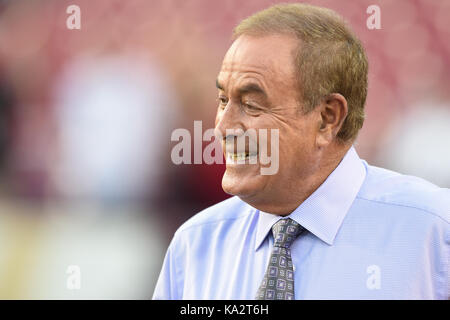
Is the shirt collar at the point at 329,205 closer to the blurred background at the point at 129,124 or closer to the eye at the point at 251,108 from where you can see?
the eye at the point at 251,108

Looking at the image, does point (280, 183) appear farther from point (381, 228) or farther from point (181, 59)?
point (181, 59)

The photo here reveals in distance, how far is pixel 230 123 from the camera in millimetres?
1459

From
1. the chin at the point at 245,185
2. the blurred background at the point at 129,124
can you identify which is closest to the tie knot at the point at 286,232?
the chin at the point at 245,185

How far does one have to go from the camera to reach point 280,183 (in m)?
1.48

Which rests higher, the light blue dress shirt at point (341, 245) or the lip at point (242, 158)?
the lip at point (242, 158)

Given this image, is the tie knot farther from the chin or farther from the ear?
the ear

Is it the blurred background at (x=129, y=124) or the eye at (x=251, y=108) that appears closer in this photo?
the eye at (x=251, y=108)

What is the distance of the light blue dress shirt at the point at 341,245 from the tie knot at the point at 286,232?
0.05 ft

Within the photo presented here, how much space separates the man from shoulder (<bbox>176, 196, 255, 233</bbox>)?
A: 2.2 inches

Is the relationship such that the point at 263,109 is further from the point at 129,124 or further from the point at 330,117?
the point at 129,124

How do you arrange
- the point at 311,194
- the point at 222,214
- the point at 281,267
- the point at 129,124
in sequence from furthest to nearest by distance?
1. the point at 129,124
2. the point at 222,214
3. the point at 311,194
4. the point at 281,267

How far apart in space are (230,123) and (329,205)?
0.32 metres

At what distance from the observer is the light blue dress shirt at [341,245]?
135cm

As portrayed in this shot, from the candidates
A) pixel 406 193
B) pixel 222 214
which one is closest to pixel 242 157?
pixel 222 214
